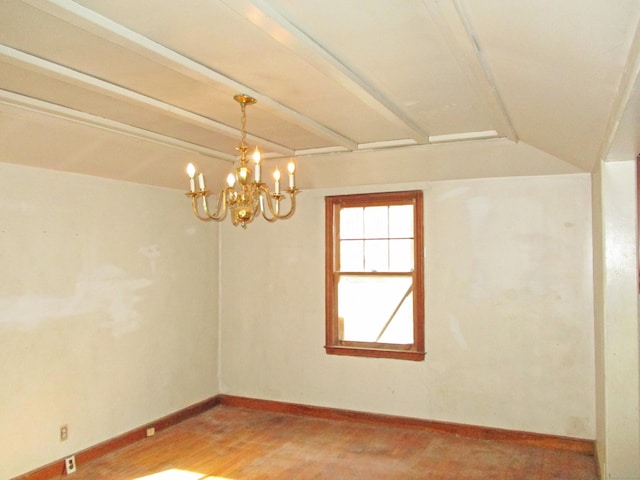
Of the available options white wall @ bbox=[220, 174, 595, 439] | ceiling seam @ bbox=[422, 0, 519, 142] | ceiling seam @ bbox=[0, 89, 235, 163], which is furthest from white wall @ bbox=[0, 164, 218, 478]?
ceiling seam @ bbox=[422, 0, 519, 142]

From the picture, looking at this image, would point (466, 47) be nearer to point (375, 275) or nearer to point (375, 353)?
point (375, 275)

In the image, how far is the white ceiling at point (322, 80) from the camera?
1989 mm

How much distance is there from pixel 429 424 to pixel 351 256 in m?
1.72

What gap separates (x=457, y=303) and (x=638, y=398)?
1.84 metres

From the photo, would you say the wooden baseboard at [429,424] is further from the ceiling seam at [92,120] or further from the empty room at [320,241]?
the ceiling seam at [92,120]

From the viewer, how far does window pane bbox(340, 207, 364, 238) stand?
17.8 ft

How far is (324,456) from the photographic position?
443cm

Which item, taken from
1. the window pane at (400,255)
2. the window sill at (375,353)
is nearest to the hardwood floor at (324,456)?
the window sill at (375,353)

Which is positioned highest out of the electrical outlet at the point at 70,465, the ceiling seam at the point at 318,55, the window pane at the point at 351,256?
the ceiling seam at the point at 318,55

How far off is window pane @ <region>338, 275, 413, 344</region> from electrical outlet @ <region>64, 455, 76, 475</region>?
257 cm

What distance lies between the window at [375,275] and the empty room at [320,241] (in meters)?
0.02

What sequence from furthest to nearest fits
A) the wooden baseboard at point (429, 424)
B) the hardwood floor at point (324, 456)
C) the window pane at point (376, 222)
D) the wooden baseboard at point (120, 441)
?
the window pane at point (376, 222), the wooden baseboard at point (429, 424), the hardwood floor at point (324, 456), the wooden baseboard at point (120, 441)

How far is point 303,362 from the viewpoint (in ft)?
18.2

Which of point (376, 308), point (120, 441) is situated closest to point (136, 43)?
point (120, 441)
